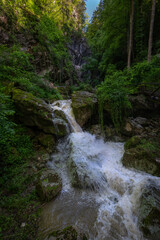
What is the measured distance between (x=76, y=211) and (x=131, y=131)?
4111mm

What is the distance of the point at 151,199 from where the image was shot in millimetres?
2396

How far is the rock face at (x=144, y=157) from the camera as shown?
10.8 ft

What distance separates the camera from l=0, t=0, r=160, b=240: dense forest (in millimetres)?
2696

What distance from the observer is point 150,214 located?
2.14 meters

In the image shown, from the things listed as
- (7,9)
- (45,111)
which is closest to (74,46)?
(7,9)

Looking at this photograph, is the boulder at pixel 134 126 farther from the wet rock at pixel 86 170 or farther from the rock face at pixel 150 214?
the rock face at pixel 150 214

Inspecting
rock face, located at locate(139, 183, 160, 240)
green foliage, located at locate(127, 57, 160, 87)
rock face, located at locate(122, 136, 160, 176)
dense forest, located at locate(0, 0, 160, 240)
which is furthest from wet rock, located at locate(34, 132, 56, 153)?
green foliage, located at locate(127, 57, 160, 87)

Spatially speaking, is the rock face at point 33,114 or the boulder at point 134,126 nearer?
→ the rock face at point 33,114

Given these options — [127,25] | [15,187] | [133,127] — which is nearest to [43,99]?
[15,187]

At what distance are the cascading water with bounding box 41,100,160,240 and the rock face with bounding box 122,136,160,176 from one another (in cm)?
23

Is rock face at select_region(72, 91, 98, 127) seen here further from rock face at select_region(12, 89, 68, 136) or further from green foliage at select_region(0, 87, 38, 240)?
green foliage at select_region(0, 87, 38, 240)

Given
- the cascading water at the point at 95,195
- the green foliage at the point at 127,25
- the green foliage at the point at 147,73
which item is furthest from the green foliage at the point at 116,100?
the green foliage at the point at 127,25

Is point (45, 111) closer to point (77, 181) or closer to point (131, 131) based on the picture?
point (77, 181)

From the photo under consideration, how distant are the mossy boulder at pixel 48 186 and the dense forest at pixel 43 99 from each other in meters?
0.16
